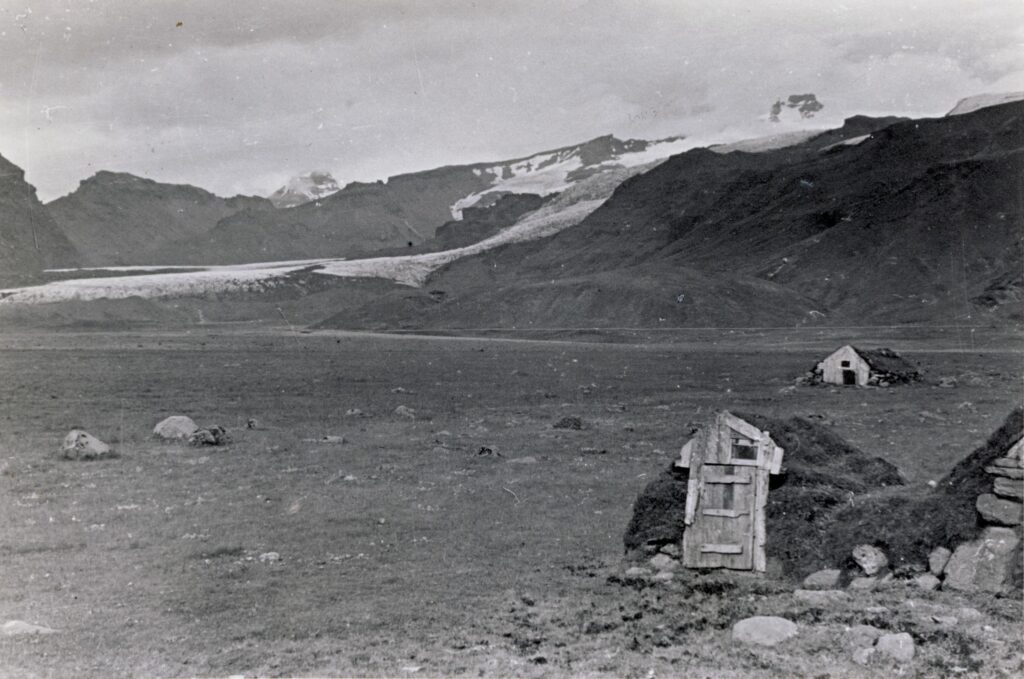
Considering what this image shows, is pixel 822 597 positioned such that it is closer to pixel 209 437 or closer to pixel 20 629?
pixel 20 629

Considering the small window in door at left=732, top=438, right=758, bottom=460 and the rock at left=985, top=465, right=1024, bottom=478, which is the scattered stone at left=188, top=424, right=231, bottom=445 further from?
the rock at left=985, top=465, right=1024, bottom=478

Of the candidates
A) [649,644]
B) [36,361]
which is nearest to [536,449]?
[649,644]

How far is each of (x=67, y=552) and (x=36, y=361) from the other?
62181 mm

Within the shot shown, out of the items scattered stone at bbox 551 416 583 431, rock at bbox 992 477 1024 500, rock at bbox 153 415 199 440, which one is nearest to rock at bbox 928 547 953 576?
rock at bbox 992 477 1024 500

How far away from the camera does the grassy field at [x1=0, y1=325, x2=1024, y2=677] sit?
1224 centimetres

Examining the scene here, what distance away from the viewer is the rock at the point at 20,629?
12.8 m

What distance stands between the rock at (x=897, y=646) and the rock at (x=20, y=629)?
11818 millimetres

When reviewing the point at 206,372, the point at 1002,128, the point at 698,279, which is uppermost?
the point at 1002,128

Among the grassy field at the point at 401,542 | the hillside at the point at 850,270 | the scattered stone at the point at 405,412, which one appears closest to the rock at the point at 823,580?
the grassy field at the point at 401,542

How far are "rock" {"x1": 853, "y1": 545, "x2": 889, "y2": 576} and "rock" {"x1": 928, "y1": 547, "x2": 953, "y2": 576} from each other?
71 cm

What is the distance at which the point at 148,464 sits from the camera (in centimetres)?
2775

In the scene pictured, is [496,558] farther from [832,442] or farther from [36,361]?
[36,361]

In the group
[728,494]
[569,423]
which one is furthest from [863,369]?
[728,494]

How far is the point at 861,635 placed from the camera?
40.8 feet
